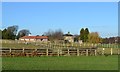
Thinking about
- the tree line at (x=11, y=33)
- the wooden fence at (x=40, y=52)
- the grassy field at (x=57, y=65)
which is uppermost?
the tree line at (x=11, y=33)

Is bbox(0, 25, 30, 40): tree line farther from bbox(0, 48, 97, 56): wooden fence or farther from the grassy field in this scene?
the grassy field

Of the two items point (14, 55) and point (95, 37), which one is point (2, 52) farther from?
point (95, 37)

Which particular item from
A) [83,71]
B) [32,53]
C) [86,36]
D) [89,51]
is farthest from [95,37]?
[83,71]

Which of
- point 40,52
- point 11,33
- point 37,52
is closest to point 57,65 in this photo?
point 37,52

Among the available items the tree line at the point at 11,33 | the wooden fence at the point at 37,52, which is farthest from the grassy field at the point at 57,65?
the tree line at the point at 11,33

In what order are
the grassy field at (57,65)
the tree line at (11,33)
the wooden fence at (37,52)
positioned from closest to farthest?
the grassy field at (57,65) < the wooden fence at (37,52) < the tree line at (11,33)

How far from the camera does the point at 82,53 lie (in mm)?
40094

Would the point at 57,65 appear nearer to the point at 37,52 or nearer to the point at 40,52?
the point at 37,52

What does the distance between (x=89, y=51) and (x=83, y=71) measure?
991 inches

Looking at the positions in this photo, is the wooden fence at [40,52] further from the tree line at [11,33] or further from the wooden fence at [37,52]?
the tree line at [11,33]

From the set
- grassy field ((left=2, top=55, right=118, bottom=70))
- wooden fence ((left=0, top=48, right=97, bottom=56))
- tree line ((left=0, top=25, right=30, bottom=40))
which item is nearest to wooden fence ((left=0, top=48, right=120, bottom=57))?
wooden fence ((left=0, top=48, right=97, bottom=56))

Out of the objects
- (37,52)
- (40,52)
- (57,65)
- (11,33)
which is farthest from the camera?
(11,33)

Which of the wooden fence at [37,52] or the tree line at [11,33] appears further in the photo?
the tree line at [11,33]

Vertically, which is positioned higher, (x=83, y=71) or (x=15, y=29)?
(x=15, y=29)
